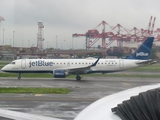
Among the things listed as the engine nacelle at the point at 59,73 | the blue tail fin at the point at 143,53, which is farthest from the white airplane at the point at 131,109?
the blue tail fin at the point at 143,53

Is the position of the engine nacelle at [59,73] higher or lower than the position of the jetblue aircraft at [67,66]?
lower

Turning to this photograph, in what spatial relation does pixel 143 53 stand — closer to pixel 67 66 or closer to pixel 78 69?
pixel 78 69

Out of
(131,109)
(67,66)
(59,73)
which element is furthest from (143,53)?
(131,109)

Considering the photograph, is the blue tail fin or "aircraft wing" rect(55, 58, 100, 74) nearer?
"aircraft wing" rect(55, 58, 100, 74)

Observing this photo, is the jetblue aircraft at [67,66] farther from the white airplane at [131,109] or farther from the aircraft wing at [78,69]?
the white airplane at [131,109]

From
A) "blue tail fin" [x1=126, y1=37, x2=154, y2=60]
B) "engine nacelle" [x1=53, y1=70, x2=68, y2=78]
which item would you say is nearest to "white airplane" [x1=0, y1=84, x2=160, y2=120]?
"engine nacelle" [x1=53, y1=70, x2=68, y2=78]

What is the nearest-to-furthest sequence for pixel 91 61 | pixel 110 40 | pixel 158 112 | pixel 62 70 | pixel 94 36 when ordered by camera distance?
pixel 158 112 < pixel 62 70 < pixel 91 61 < pixel 110 40 < pixel 94 36

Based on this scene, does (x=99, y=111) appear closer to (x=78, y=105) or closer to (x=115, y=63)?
(x=78, y=105)

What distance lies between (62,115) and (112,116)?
8832 mm

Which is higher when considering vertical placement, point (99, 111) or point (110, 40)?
point (110, 40)

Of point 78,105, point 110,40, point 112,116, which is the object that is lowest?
point 78,105

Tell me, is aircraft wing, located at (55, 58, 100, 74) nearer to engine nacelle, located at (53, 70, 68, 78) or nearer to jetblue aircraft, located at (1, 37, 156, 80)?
jetblue aircraft, located at (1, 37, 156, 80)

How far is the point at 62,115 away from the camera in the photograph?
10.8 meters

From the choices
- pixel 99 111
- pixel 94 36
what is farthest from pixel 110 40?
pixel 99 111
